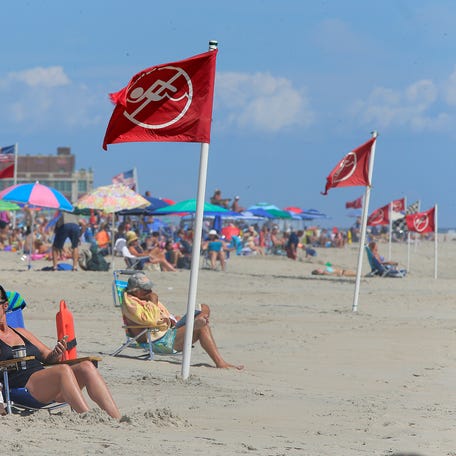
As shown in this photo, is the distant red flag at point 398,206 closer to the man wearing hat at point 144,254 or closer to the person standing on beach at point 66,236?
the man wearing hat at point 144,254

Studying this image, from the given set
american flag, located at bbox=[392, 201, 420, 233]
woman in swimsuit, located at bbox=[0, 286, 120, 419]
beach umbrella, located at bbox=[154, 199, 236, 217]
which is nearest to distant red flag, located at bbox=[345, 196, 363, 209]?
american flag, located at bbox=[392, 201, 420, 233]

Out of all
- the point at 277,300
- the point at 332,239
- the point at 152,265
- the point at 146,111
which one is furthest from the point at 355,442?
the point at 332,239

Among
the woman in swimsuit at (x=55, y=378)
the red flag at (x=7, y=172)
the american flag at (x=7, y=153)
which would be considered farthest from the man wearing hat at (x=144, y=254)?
the woman in swimsuit at (x=55, y=378)

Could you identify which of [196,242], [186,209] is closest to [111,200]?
[186,209]

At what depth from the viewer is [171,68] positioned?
322 inches

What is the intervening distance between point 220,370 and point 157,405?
7.89 ft

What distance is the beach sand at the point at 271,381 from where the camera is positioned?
5.93 meters

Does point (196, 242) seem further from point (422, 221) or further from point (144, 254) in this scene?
point (422, 221)

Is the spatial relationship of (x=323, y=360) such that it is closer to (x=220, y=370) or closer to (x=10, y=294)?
(x=220, y=370)

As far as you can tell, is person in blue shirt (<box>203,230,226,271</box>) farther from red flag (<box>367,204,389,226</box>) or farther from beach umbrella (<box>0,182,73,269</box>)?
red flag (<box>367,204,389,226</box>)

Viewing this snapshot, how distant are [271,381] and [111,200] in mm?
14202

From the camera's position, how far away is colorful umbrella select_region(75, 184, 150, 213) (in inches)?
892

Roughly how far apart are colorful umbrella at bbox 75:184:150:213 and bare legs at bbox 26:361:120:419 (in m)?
16.1

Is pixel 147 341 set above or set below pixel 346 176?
below
